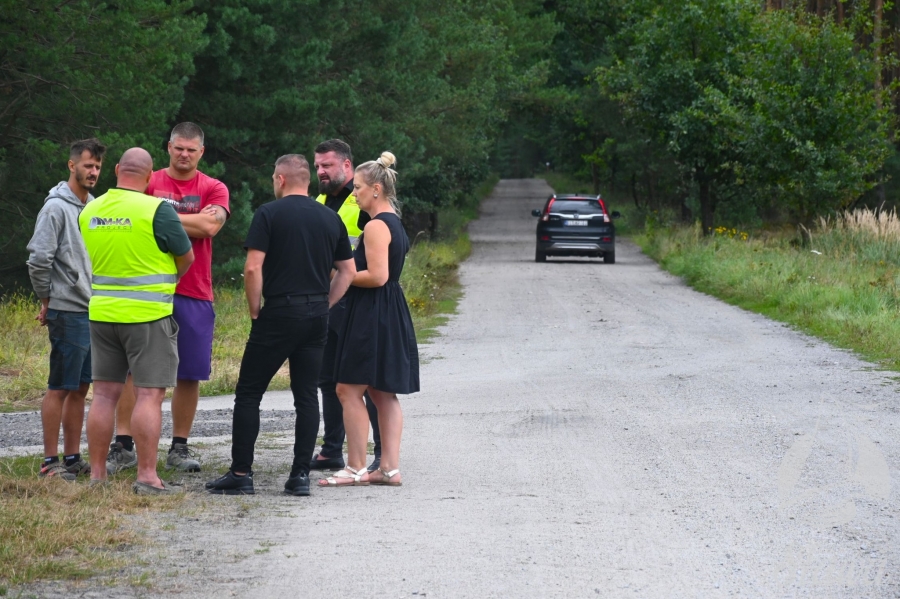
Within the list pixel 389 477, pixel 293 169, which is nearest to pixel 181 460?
pixel 389 477

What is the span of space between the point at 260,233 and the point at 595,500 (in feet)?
7.90

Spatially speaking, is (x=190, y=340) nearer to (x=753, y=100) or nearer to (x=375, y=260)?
(x=375, y=260)

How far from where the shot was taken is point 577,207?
31078 millimetres

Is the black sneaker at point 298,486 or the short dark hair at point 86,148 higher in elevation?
the short dark hair at point 86,148

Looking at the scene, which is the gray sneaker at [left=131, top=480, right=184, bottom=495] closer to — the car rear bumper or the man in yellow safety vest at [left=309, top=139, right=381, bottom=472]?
the man in yellow safety vest at [left=309, top=139, right=381, bottom=472]

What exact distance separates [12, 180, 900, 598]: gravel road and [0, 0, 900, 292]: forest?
962 cm

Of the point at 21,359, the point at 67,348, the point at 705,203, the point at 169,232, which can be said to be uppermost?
the point at 169,232

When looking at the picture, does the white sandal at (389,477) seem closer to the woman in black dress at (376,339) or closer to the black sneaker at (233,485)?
the woman in black dress at (376,339)

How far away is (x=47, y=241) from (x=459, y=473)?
2.90 m

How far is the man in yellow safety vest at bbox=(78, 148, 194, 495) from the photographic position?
6941mm

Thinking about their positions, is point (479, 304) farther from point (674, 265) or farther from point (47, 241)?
point (47, 241)

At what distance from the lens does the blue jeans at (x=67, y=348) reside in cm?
762

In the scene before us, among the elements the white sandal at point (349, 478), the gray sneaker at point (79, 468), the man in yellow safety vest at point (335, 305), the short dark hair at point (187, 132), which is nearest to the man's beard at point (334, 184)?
the man in yellow safety vest at point (335, 305)

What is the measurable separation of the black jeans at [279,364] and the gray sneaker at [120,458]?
111 cm
